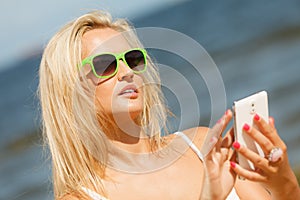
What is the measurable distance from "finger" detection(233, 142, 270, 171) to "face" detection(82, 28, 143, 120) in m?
0.68

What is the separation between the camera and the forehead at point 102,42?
10.8ft

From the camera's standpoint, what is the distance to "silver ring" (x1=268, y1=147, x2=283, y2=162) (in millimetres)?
2598

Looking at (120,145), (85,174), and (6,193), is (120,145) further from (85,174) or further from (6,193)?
(6,193)

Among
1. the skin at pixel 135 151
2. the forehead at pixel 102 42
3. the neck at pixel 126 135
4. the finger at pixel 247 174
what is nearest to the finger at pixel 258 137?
the finger at pixel 247 174

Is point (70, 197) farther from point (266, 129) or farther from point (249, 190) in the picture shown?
point (266, 129)

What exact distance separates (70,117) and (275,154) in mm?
985

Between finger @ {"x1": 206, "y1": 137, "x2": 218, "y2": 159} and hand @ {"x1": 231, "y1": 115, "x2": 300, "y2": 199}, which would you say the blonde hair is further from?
hand @ {"x1": 231, "y1": 115, "x2": 300, "y2": 199}

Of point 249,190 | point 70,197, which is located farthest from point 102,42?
point 249,190

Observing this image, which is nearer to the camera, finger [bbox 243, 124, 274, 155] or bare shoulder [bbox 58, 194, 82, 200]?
finger [bbox 243, 124, 274, 155]

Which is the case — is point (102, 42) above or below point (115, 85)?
above

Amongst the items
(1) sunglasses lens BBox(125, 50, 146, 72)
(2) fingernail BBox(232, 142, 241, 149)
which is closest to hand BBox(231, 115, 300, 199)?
(2) fingernail BBox(232, 142, 241, 149)

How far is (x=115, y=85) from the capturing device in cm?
320

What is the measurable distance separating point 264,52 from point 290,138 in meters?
6.51

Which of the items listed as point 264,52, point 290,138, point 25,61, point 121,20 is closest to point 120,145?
point 121,20
